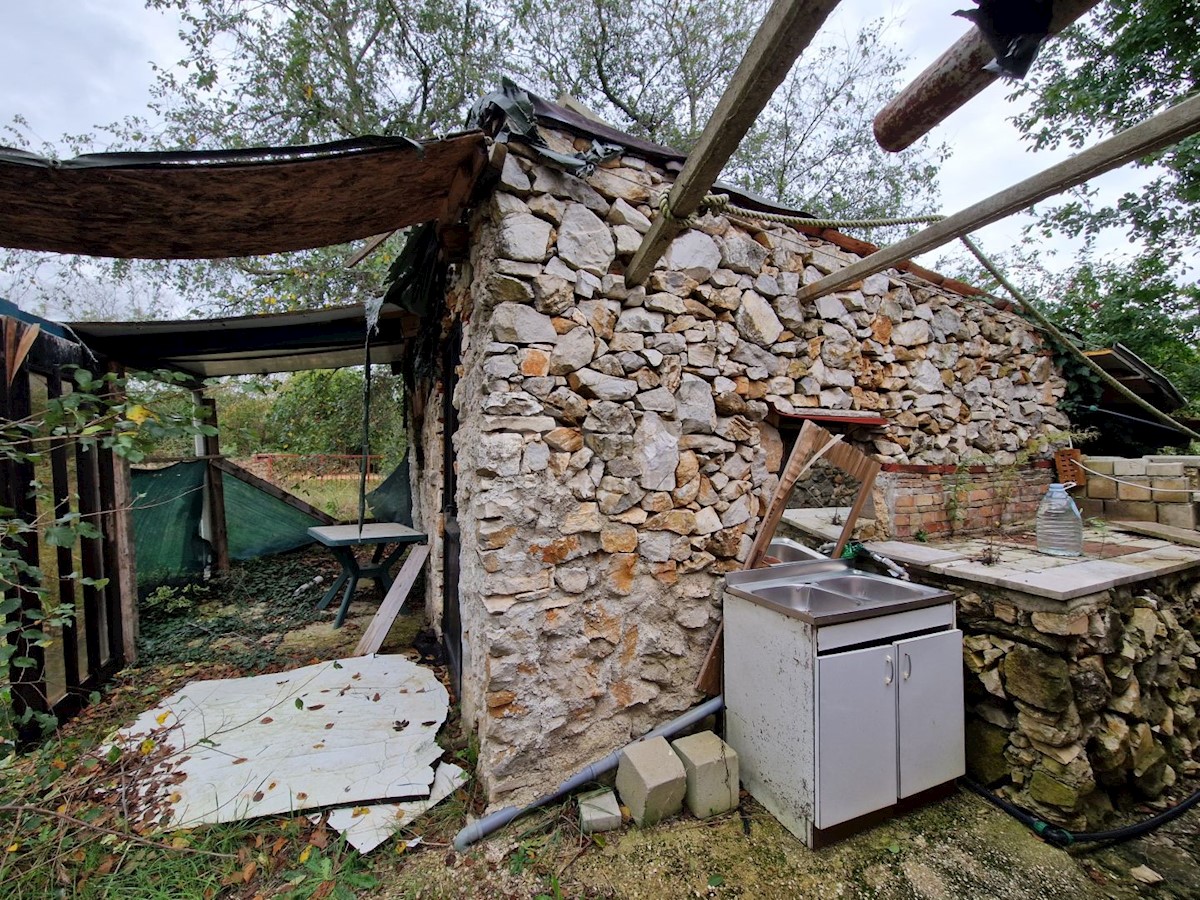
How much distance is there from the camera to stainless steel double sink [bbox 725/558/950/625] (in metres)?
2.58

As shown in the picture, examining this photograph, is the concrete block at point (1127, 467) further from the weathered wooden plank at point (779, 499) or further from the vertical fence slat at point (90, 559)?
the vertical fence slat at point (90, 559)

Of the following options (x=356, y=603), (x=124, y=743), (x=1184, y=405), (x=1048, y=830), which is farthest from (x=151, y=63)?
(x=1184, y=405)

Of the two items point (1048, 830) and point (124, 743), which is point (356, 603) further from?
point (1048, 830)

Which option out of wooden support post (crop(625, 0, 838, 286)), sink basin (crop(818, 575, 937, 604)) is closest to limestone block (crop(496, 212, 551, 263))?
wooden support post (crop(625, 0, 838, 286))

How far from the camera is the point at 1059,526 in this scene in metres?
3.03

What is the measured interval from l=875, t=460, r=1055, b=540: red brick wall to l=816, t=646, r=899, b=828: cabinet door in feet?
4.43

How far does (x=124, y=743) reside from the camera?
2680 millimetres

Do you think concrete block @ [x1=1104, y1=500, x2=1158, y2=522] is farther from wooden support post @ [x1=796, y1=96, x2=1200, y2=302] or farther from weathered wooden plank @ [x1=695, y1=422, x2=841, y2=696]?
wooden support post @ [x1=796, y1=96, x2=1200, y2=302]

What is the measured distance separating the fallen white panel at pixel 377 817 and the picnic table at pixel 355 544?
2.21 meters

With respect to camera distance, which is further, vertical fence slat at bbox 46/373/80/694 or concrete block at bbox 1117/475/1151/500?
concrete block at bbox 1117/475/1151/500

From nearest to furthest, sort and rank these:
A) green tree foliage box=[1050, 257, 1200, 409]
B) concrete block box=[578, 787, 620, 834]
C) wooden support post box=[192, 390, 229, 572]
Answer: concrete block box=[578, 787, 620, 834]
green tree foliage box=[1050, 257, 1200, 409]
wooden support post box=[192, 390, 229, 572]

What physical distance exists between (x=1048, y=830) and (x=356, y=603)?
18.0 ft

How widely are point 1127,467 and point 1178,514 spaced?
439mm

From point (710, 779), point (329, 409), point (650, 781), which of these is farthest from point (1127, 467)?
point (329, 409)
